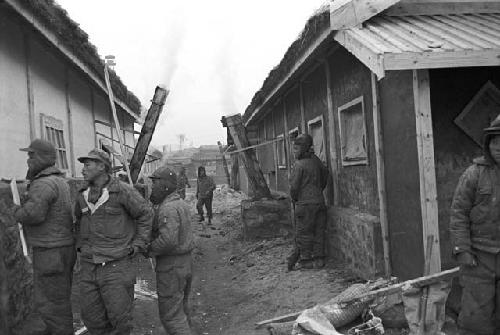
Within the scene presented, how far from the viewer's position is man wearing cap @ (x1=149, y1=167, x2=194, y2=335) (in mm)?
4406

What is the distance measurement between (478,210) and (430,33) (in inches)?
75.8

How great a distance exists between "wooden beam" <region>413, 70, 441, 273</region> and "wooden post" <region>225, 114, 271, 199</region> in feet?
19.5

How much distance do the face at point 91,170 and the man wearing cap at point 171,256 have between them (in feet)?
1.65

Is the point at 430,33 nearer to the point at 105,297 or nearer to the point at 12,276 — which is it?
the point at 105,297

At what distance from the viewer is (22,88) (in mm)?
5895

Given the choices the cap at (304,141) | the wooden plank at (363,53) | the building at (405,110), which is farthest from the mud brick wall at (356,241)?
the wooden plank at (363,53)

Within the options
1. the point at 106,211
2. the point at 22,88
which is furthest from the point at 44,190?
the point at 22,88

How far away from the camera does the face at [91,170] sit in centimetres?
425

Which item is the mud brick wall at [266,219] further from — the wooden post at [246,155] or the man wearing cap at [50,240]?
the man wearing cap at [50,240]

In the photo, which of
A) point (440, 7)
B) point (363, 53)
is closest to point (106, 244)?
point (363, 53)

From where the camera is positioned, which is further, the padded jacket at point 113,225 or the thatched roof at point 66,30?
the thatched roof at point 66,30

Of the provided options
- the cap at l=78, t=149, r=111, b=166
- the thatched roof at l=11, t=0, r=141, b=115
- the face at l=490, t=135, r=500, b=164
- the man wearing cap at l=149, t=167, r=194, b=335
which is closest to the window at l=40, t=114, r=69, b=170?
the thatched roof at l=11, t=0, r=141, b=115

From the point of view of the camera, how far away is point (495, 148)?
3.53 meters

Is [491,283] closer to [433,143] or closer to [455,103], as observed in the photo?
[433,143]
